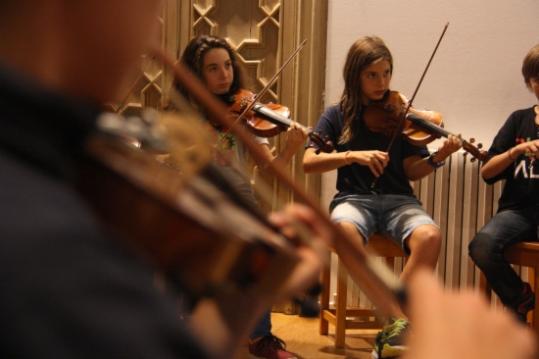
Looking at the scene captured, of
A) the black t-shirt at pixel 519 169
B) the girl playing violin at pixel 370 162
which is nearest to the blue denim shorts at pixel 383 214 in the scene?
the girl playing violin at pixel 370 162

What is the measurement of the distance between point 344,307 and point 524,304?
0.64m

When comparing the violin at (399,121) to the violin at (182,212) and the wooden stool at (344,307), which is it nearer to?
the wooden stool at (344,307)

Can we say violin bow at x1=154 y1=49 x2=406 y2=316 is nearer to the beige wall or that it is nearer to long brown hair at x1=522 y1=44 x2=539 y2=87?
long brown hair at x1=522 y1=44 x2=539 y2=87

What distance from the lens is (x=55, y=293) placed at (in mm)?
281

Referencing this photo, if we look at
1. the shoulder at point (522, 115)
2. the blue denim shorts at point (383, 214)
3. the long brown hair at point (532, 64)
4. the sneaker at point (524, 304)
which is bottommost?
the sneaker at point (524, 304)

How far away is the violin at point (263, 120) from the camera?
2.50 meters

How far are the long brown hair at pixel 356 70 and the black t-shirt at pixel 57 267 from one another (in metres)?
2.31

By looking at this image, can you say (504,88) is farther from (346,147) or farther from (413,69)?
(346,147)

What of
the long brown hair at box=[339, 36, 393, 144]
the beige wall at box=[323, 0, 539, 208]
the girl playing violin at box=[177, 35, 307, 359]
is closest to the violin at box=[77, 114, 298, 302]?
the girl playing violin at box=[177, 35, 307, 359]

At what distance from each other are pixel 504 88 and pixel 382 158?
0.94 m

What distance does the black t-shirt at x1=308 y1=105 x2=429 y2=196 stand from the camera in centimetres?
257

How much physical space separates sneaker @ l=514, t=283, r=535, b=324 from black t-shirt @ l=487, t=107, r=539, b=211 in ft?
1.04

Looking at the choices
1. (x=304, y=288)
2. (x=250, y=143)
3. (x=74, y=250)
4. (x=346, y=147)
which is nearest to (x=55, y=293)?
(x=74, y=250)

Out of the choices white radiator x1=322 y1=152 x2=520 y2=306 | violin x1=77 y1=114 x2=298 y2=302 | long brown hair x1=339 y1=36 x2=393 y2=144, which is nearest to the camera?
violin x1=77 y1=114 x2=298 y2=302
